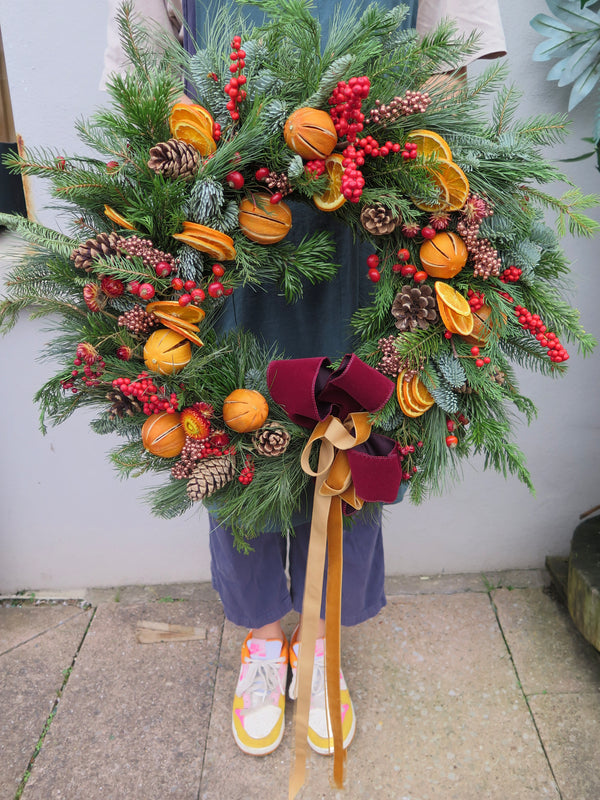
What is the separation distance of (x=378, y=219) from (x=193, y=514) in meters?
1.16

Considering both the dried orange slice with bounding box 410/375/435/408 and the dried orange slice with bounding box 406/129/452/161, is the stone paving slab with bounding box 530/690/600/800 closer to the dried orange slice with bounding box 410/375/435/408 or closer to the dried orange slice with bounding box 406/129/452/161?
the dried orange slice with bounding box 410/375/435/408

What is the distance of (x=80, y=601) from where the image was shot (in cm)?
175

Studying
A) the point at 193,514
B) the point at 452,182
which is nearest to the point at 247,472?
the point at 452,182

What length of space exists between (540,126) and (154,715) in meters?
1.51

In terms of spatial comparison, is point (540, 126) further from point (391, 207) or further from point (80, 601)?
point (80, 601)

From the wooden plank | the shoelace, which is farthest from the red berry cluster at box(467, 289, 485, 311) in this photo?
the wooden plank

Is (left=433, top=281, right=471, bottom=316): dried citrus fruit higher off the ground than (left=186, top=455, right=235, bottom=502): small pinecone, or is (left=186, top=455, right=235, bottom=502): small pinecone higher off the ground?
(left=433, top=281, right=471, bottom=316): dried citrus fruit

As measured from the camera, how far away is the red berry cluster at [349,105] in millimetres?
717

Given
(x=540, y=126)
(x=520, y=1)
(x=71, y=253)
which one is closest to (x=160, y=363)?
(x=71, y=253)

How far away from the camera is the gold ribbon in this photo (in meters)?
0.86

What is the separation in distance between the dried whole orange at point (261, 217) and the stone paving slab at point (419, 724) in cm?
115

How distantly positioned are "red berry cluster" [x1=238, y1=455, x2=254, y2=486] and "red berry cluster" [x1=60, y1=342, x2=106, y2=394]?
258 mm

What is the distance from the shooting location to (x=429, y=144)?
2.56 ft

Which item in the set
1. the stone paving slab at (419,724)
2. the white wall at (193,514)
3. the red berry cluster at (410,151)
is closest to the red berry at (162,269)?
the red berry cluster at (410,151)
